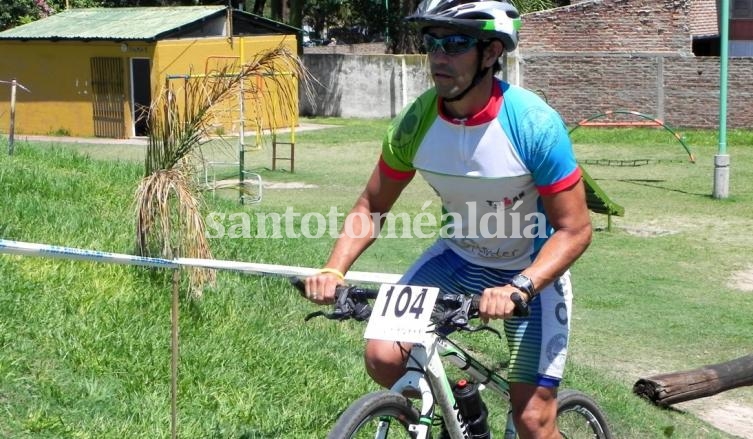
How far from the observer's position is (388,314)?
368 centimetres

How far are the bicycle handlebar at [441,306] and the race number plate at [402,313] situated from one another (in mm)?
42

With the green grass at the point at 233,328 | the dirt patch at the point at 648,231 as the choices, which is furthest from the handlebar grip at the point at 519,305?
the dirt patch at the point at 648,231

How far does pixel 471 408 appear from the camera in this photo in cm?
402

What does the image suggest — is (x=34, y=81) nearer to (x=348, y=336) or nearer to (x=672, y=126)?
Result: (x=672, y=126)

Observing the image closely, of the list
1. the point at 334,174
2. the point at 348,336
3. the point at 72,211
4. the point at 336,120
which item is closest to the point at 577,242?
the point at 348,336

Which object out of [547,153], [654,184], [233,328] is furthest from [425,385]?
[654,184]

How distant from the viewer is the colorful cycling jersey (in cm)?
389

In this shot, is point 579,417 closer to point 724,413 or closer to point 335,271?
point 335,271

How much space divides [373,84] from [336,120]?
176cm

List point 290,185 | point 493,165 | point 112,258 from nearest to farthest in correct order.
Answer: point 493,165
point 112,258
point 290,185

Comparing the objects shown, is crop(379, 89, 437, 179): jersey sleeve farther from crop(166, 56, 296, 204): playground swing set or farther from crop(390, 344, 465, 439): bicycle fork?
crop(166, 56, 296, 204): playground swing set

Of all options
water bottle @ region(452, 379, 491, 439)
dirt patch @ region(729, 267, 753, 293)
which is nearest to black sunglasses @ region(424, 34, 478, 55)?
water bottle @ region(452, 379, 491, 439)

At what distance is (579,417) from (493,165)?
1.36 m

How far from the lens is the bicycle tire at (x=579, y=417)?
4598 millimetres
